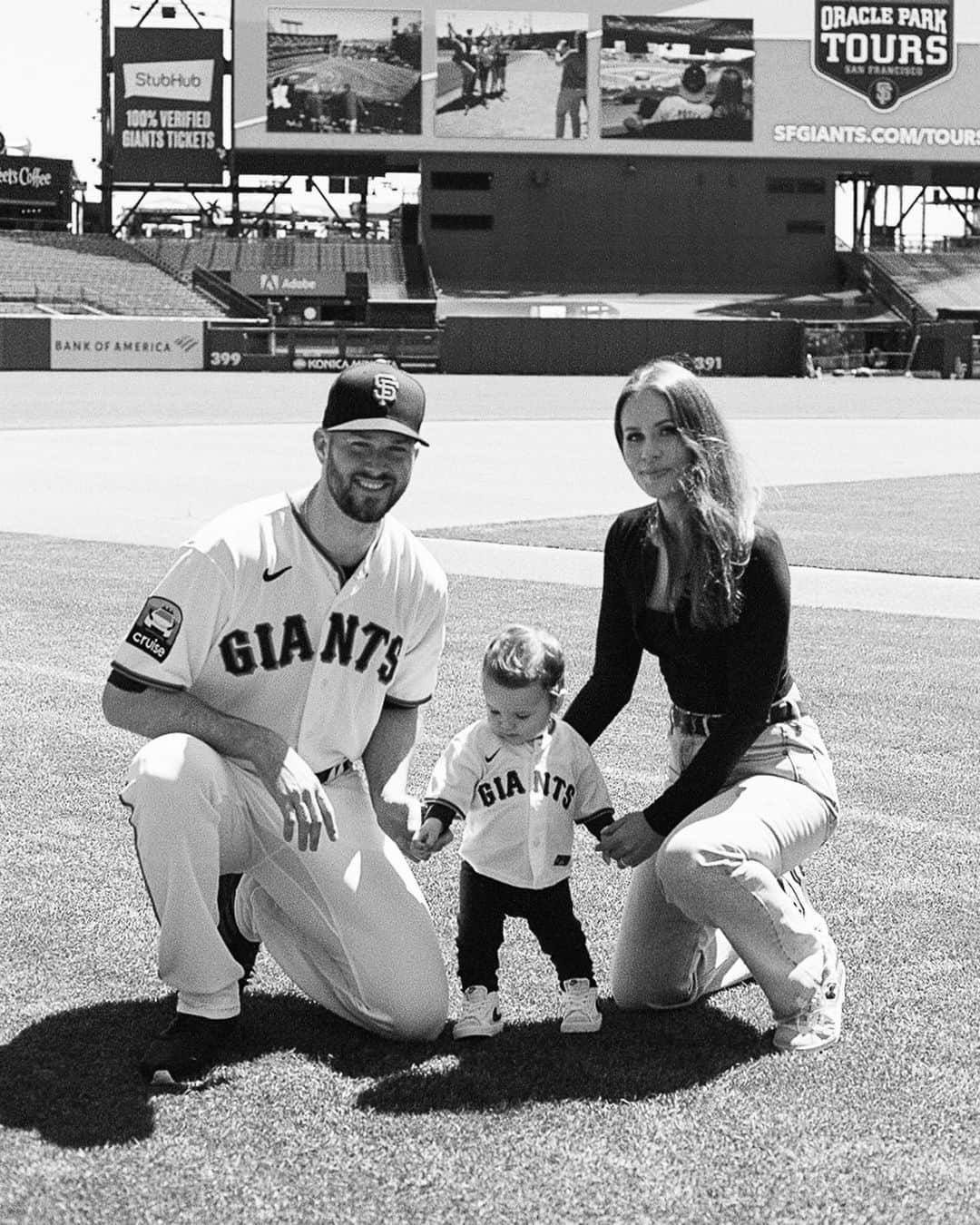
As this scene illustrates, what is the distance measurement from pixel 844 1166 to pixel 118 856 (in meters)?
2.83

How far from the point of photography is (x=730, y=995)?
448 centimetres

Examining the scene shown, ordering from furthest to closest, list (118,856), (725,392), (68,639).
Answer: (725,392) → (68,639) → (118,856)

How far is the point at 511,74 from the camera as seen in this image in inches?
2645

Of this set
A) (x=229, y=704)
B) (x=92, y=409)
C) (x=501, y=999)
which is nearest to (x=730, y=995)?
(x=501, y=999)

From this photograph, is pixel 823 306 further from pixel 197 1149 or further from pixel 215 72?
pixel 197 1149

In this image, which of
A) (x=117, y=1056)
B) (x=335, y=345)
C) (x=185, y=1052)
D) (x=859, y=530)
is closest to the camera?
(x=185, y=1052)

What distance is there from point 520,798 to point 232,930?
34.0 inches

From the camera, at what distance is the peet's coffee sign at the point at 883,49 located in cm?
6844

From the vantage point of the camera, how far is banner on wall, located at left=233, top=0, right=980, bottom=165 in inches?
2633

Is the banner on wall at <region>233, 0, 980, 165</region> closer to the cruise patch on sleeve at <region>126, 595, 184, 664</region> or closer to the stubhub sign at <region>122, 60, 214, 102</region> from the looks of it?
the stubhub sign at <region>122, 60, 214, 102</region>

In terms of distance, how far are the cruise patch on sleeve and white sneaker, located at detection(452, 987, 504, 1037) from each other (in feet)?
3.49

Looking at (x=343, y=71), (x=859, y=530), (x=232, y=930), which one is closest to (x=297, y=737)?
(x=232, y=930)

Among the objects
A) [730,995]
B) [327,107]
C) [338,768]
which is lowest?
[730,995]

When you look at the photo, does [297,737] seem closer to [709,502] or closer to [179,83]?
[709,502]
